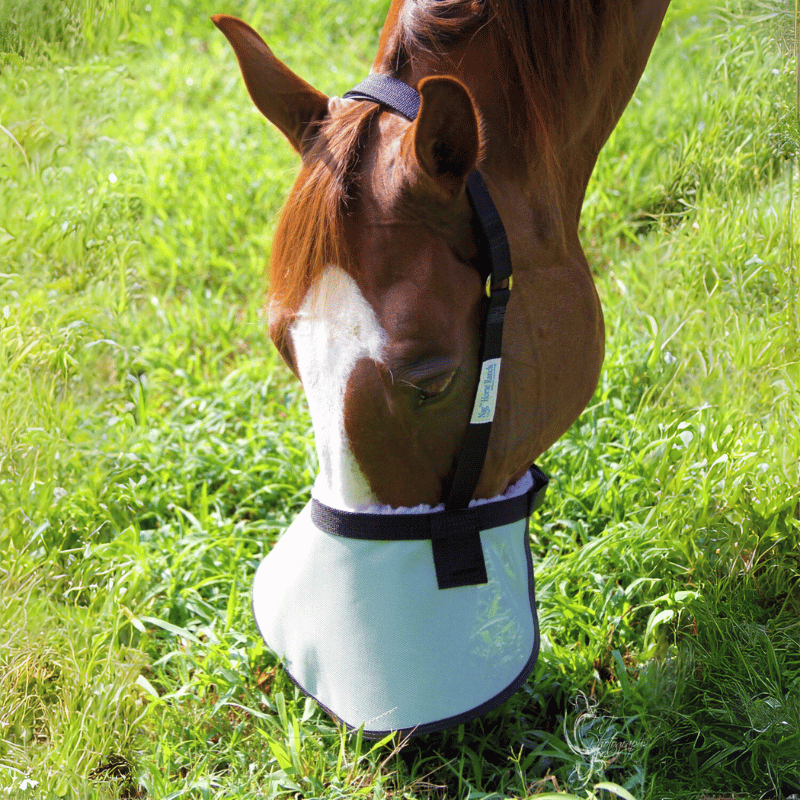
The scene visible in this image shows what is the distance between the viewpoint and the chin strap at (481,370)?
58.3 inches

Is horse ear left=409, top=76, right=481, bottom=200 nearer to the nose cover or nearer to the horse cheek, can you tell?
the horse cheek

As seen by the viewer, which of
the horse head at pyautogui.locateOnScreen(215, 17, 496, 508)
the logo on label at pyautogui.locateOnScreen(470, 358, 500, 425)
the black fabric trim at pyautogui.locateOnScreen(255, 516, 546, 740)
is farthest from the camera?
the black fabric trim at pyautogui.locateOnScreen(255, 516, 546, 740)

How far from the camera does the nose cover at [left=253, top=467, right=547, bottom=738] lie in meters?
1.58

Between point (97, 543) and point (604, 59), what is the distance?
6.61ft

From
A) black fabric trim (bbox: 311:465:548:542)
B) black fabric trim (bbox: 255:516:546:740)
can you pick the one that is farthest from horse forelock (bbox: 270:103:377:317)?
black fabric trim (bbox: 255:516:546:740)

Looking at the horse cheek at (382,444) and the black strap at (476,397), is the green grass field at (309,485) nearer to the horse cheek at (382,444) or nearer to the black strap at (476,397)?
the black strap at (476,397)

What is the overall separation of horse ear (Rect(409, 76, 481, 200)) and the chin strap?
0.09 m

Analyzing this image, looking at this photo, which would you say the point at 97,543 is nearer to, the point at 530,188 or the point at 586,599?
the point at 586,599

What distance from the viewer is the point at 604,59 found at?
1.76 m

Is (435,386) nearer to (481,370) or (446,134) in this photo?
(481,370)

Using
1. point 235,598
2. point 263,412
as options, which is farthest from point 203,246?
point 235,598

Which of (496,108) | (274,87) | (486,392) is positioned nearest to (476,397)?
(486,392)

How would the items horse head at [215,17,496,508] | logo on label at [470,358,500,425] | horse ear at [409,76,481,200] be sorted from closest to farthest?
horse ear at [409,76,481,200]
horse head at [215,17,496,508]
logo on label at [470,358,500,425]

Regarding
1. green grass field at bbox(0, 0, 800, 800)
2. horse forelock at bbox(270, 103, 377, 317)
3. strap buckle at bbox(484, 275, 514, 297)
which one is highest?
horse forelock at bbox(270, 103, 377, 317)
